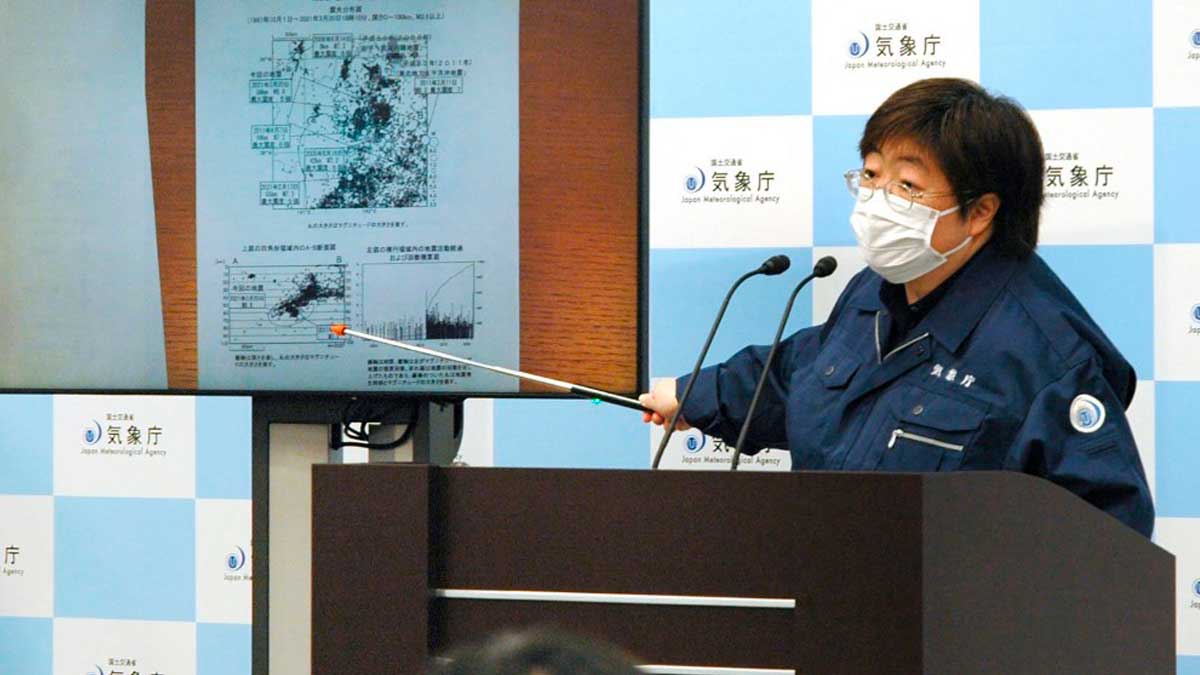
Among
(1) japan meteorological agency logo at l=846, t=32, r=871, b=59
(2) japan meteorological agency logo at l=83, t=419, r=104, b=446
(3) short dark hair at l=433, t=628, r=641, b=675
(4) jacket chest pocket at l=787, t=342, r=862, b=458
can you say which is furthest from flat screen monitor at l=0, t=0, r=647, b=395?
(3) short dark hair at l=433, t=628, r=641, b=675

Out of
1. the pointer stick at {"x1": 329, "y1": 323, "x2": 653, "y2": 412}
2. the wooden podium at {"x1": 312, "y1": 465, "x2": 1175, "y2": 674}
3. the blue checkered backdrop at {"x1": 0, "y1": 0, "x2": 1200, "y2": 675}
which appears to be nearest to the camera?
the wooden podium at {"x1": 312, "y1": 465, "x2": 1175, "y2": 674}

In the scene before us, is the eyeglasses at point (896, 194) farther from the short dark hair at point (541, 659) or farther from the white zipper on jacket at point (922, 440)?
the short dark hair at point (541, 659)

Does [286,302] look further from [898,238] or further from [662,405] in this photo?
[898,238]

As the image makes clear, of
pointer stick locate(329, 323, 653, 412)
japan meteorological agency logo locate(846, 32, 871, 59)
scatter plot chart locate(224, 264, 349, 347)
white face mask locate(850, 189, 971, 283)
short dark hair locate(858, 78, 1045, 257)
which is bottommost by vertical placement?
pointer stick locate(329, 323, 653, 412)

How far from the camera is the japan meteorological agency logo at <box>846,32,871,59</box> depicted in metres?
2.56

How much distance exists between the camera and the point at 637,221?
1946 millimetres

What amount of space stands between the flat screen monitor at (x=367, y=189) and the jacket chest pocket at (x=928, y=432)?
0.37m

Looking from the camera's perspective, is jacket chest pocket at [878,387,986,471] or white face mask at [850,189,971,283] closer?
jacket chest pocket at [878,387,986,471]

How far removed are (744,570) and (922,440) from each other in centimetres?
64

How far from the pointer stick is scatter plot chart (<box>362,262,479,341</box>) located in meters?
0.03

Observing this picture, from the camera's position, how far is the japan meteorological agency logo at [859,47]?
2564mm

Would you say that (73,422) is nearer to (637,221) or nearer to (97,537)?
(97,537)

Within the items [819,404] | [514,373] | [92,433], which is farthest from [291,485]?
[92,433]

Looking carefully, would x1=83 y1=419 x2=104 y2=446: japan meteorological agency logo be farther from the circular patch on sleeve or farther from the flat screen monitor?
the circular patch on sleeve
